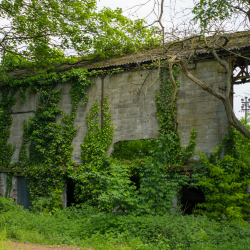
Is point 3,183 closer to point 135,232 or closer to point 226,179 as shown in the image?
point 135,232

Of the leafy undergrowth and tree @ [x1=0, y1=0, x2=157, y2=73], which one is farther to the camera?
tree @ [x1=0, y1=0, x2=157, y2=73]

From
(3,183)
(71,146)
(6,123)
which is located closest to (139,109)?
(71,146)

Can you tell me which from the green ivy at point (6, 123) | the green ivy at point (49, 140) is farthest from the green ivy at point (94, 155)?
the green ivy at point (6, 123)

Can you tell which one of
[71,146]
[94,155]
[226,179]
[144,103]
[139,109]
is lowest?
[226,179]

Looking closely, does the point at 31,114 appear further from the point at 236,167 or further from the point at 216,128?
the point at 236,167

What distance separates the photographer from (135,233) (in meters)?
7.52

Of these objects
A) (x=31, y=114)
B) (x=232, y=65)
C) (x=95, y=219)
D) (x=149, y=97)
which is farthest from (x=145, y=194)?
(x=31, y=114)

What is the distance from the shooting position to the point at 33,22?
1269cm

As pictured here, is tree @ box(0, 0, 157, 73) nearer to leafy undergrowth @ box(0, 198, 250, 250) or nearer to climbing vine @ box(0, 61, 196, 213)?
climbing vine @ box(0, 61, 196, 213)

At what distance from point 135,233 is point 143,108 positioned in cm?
559

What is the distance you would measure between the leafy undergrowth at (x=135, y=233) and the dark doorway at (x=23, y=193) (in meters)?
4.50

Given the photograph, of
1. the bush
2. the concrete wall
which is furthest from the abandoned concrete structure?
the bush

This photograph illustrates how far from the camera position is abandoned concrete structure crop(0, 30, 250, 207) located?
10.6m

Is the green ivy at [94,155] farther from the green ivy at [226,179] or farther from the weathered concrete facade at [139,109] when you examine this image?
the green ivy at [226,179]
